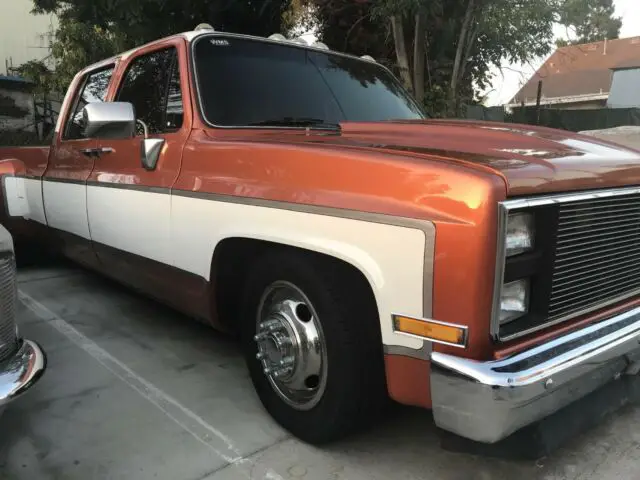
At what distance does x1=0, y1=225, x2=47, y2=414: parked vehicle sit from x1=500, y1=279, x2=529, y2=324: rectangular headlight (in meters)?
1.76

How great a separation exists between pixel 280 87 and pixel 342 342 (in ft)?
5.54

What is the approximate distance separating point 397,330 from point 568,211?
2.45 feet

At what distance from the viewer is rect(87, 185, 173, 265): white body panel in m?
3.22

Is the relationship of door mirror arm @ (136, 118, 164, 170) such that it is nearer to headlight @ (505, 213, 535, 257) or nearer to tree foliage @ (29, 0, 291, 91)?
headlight @ (505, 213, 535, 257)

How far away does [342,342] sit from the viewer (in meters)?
2.30

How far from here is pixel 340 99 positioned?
3541 millimetres

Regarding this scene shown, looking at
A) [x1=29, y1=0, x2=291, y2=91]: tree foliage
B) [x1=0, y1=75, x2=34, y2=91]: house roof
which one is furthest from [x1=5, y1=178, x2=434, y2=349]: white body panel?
[x1=0, y1=75, x2=34, y2=91]: house roof

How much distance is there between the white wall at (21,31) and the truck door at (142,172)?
33063mm

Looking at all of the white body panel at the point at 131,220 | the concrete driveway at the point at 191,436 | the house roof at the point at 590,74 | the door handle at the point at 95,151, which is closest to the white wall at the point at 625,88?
the house roof at the point at 590,74

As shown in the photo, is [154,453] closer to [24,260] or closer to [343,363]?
[343,363]

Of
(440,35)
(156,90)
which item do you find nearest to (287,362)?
(156,90)

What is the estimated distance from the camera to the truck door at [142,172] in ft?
10.5

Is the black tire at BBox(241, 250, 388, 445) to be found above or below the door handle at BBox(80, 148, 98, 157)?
below

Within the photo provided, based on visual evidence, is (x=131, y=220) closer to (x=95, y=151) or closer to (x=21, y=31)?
(x=95, y=151)
